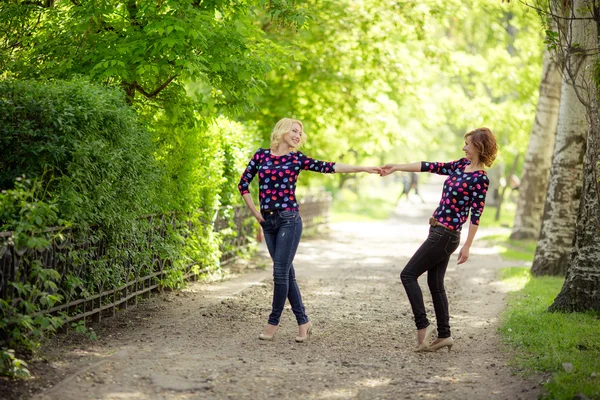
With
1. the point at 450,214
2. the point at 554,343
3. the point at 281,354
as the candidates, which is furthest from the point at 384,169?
the point at 554,343

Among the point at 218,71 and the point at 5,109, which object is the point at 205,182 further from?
the point at 5,109

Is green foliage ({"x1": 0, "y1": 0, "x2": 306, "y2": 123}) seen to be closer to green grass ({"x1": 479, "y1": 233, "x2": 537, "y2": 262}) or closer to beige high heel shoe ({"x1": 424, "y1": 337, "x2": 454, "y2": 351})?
beige high heel shoe ({"x1": 424, "y1": 337, "x2": 454, "y2": 351})

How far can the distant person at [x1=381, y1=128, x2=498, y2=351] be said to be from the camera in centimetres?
723

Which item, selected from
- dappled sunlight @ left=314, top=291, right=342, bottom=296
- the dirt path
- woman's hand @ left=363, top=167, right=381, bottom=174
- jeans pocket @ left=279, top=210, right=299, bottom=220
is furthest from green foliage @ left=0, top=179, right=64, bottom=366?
dappled sunlight @ left=314, top=291, right=342, bottom=296

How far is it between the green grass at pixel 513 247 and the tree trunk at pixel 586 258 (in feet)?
25.5

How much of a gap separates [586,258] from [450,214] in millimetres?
2841

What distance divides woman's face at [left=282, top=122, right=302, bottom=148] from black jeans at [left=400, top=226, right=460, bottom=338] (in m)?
1.54

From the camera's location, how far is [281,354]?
287 inches

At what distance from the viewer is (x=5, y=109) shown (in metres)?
7.04

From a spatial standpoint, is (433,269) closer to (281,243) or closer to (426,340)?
(426,340)

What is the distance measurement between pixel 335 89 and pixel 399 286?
829 cm

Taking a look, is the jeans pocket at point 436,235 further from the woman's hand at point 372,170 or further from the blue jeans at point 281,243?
the blue jeans at point 281,243

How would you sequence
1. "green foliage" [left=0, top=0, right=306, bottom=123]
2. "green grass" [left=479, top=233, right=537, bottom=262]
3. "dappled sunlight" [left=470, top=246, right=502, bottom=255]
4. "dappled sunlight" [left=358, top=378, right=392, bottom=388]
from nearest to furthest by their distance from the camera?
"dappled sunlight" [left=358, top=378, right=392, bottom=388], "green foliage" [left=0, top=0, right=306, bottom=123], "green grass" [left=479, top=233, right=537, bottom=262], "dappled sunlight" [left=470, top=246, right=502, bottom=255]

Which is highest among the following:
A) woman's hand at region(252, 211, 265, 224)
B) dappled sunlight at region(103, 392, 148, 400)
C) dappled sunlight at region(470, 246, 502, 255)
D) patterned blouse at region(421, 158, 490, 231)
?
patterned blouse at region(421, 158, 490, 231)
